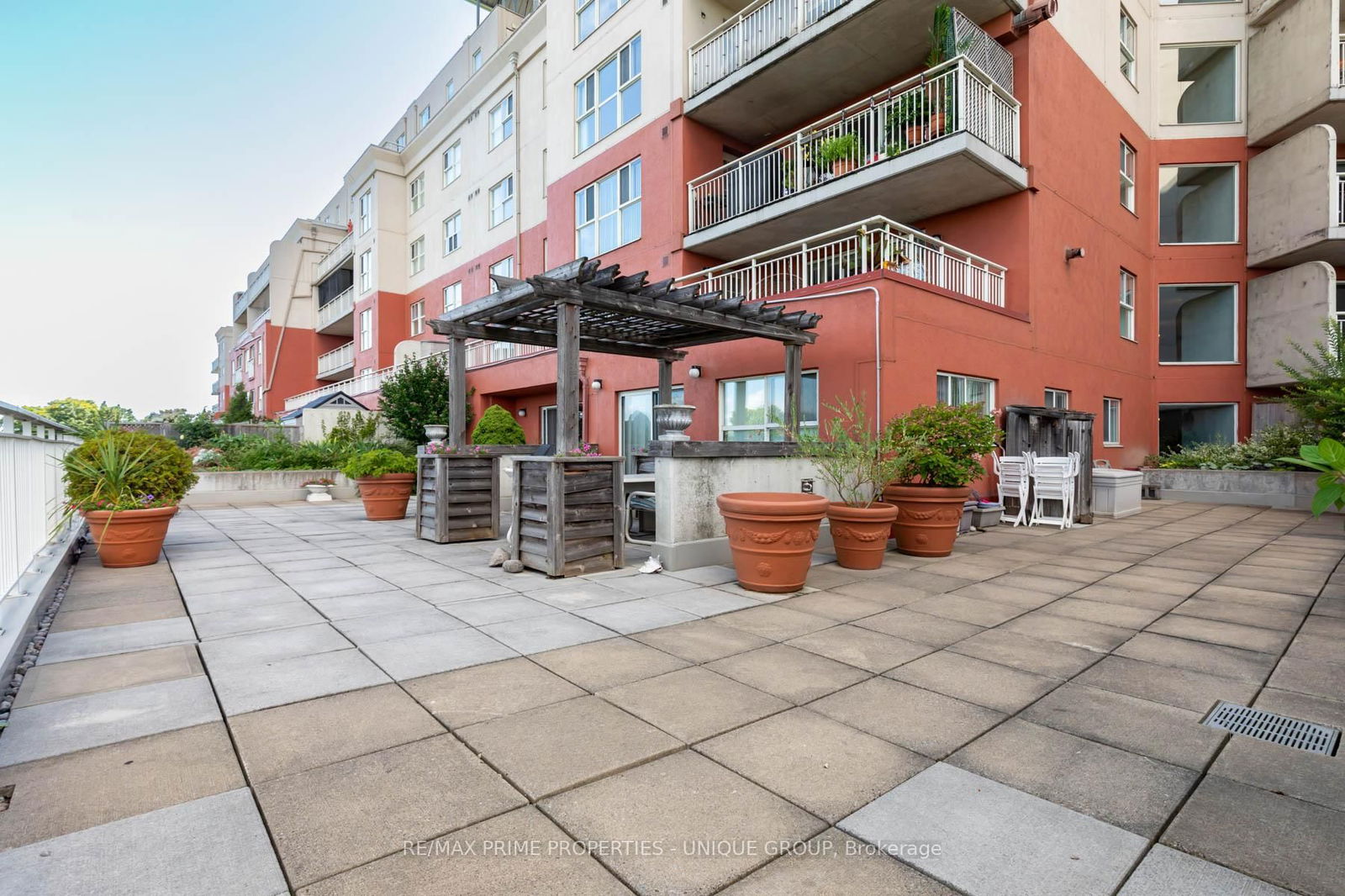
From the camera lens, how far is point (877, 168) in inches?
374

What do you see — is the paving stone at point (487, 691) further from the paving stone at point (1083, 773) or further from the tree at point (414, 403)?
the tree at point (414, 403)

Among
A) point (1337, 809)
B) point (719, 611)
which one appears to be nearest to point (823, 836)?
point (1337, 809)

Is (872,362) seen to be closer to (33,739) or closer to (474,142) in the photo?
(33,739)

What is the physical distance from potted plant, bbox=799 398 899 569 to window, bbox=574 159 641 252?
8.07 m

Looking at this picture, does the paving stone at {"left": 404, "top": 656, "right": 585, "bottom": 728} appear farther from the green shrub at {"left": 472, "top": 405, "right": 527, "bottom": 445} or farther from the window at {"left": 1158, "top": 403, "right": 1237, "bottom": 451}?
the window at {"left": 1158, "top": 403, "right": 1237, "bottom": 451}

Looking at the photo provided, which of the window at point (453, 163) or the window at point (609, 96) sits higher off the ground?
the window at point (453, 163)

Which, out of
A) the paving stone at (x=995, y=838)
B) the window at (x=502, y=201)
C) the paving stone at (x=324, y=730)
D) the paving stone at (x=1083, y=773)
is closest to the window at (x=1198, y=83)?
the window at (x=502, y=201)

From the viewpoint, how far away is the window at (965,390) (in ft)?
29.7

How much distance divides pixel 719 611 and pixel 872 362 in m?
4.64

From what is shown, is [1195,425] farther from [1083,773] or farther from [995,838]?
[995,838]

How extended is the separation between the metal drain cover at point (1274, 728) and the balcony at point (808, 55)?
9.30 meters

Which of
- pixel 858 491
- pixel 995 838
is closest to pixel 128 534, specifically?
pixel 858 491

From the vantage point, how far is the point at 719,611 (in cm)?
470

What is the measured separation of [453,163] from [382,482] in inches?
645
